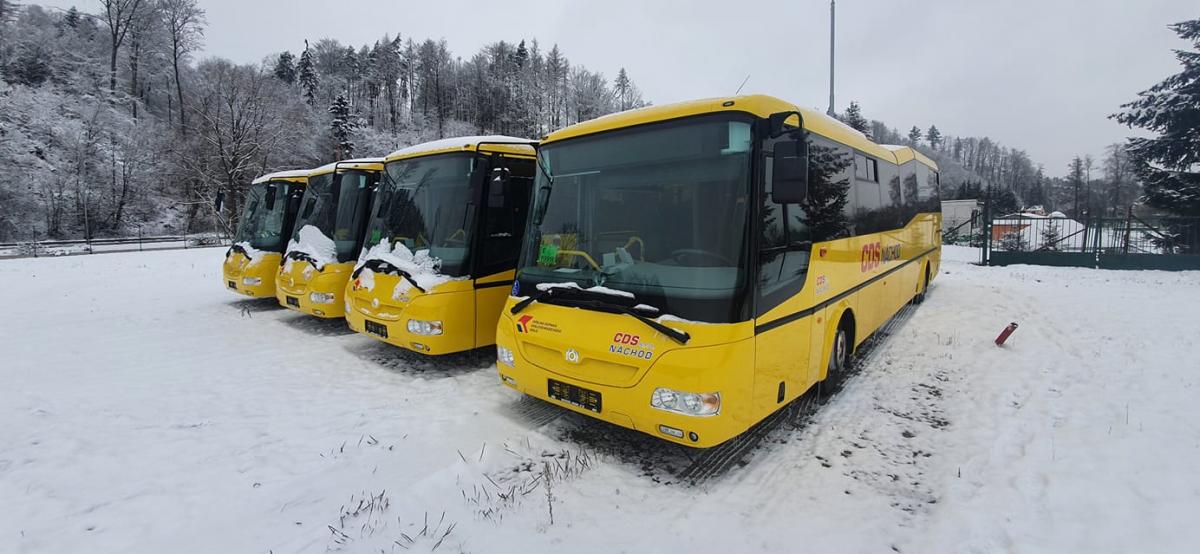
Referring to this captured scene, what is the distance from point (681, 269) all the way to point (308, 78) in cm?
7294

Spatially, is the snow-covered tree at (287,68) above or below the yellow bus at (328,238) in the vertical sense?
above

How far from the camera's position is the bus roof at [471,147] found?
6.97 meters

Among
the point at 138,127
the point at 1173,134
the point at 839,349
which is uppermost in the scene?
the point at 138,127

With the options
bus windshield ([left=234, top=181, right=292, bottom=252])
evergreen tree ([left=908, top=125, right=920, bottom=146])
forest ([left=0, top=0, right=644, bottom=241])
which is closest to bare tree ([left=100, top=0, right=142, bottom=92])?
forest ([left=0, top=0, right=644, bottom=241])

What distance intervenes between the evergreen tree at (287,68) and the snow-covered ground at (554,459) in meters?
71.3

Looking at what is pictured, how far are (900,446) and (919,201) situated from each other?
753 centimetres

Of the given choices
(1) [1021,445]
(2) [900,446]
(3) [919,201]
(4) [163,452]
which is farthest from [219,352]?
(3) [919,201]

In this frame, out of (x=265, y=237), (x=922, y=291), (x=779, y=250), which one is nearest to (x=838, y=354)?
(x=779, y=250)

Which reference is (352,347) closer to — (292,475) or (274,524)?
(292,475)

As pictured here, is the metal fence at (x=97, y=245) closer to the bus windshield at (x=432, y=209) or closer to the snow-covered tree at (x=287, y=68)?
the bus windshield at (x=432, y=209)

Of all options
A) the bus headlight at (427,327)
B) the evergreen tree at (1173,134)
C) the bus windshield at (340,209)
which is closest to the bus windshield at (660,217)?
the bus headlight at (427,327)

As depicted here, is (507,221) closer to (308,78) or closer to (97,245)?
(97,245)

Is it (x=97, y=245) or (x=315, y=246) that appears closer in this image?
(x=315, y=246)

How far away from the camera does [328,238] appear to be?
31.1 feet
